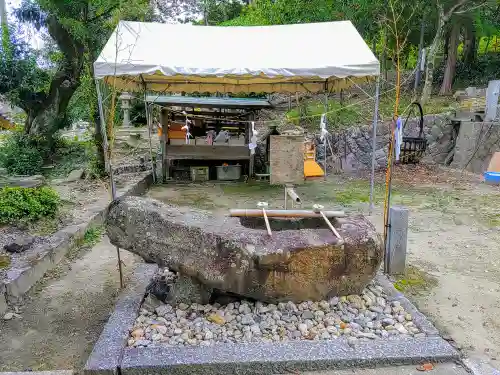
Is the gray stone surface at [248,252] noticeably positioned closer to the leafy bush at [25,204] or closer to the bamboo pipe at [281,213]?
the bamboo pipe at [281,213]

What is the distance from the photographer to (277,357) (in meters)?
2.47

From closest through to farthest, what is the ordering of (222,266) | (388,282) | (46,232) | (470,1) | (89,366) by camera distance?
(89,366) < (222,266) < (388,282) < (46,232) < (470,1)

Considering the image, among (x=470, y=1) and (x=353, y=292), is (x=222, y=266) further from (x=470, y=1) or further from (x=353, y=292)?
(x=470, y=1)

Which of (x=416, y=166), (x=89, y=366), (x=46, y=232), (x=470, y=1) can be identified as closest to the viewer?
(x=89, y=366)

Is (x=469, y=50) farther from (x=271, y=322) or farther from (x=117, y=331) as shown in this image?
(x=117, y=331)

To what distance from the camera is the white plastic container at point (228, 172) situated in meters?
8.61

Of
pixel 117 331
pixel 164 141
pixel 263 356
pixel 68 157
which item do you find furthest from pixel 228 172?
pixel 263 356

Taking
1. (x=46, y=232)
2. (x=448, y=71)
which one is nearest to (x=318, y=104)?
(x=448, y=71)

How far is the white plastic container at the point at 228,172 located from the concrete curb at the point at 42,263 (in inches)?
131

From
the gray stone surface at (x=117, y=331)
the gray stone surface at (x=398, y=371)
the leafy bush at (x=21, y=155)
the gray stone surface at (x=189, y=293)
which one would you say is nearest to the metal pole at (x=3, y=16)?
the leafy bush at (x=21, y=155)

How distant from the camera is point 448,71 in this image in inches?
527

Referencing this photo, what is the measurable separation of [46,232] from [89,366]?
276 cm

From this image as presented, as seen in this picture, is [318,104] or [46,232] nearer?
[46,232]

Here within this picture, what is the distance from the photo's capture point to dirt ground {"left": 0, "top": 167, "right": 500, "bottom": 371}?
285 cm
